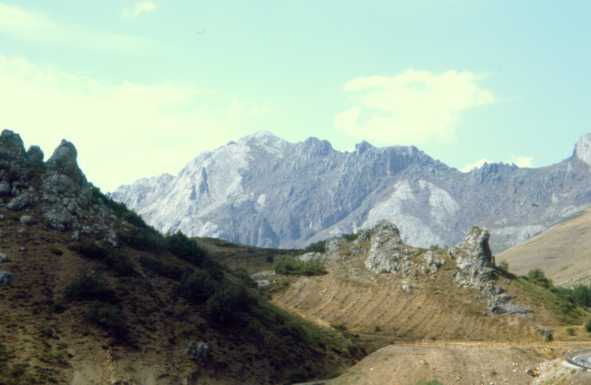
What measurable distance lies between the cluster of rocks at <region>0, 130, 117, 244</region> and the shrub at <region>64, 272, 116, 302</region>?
1406cm

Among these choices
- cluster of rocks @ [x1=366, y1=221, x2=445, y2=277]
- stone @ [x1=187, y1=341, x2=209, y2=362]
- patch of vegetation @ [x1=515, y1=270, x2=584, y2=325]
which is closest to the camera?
stone @ [x1=187, y1=341, x2=209, y2=362]

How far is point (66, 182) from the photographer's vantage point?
104m

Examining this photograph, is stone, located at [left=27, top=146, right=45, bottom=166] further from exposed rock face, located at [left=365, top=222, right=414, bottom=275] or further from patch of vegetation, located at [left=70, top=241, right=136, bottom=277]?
exposed rock face, located at [left=365, top=222, right=414, bottom=275]

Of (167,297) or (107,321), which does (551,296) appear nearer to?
(167,297)

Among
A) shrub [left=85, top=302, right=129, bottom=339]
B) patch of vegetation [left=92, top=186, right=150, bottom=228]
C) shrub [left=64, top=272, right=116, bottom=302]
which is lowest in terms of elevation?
shrub [left=85, top=302, right=129, bottom=339]

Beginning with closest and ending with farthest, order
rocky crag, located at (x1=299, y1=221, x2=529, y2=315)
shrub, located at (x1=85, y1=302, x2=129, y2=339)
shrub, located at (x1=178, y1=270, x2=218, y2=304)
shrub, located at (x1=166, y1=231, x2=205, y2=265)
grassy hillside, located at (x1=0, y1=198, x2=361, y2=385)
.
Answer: grassy hillside, located at (x1=0, y1=198, x2=361, y2=385) → shrub, located at (x1=85, y1=302, x2=129, y2=339) → shrub, located at (x1=178, y1=270, x2=218, y2=304) → shrub, located at (x1=166, y1=231, x2=205, y2=265) → rocky crag, located at (x1=299, y1=221, x2=529, y2=315)

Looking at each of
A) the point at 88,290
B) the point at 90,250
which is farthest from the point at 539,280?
the point at 88,290

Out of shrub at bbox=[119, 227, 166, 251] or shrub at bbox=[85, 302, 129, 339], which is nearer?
Answer: shrub at bbox=[85, 302, 129, 339]

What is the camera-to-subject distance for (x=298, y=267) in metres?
154

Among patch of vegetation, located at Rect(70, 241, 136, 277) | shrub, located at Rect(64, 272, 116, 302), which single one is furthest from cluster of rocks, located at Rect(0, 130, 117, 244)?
shrub, located at Rect(64, 272, 116, 302)

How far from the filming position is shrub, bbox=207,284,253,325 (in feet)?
A: 299

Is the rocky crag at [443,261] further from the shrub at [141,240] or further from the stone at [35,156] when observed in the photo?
the stone at [35,156]

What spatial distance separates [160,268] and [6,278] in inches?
993

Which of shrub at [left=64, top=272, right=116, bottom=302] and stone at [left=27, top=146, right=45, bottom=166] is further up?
stone at [left=27, top=146, right=45, bottom=166]
